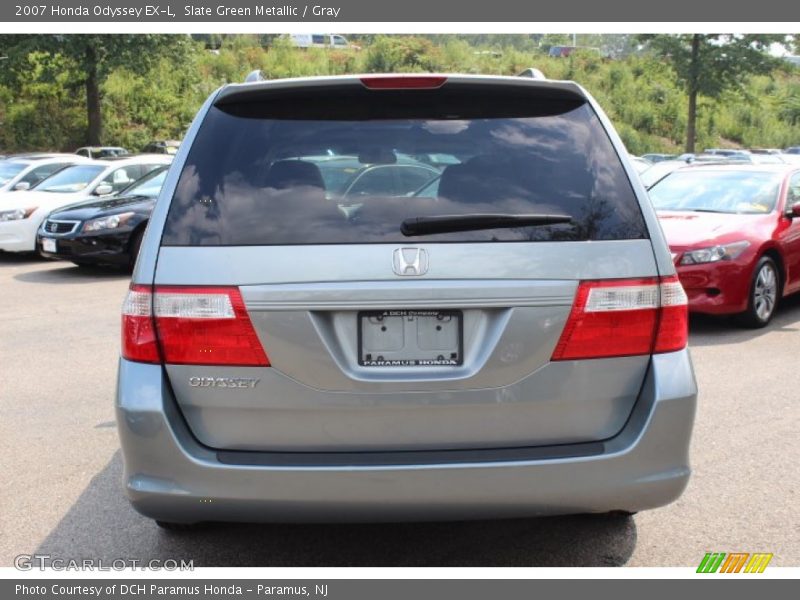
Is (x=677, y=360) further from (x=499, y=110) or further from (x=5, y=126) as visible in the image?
(x=5, y=126)

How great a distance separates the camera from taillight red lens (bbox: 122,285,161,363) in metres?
2.96

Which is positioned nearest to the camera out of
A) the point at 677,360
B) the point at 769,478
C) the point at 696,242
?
the point at 677,360

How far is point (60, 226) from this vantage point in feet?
40.1

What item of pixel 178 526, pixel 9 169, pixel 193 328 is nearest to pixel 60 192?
pixel 9 169

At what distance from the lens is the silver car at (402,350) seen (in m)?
2.86

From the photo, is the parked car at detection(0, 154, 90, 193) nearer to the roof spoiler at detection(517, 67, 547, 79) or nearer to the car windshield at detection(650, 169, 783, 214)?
the car windshield at detection(650, 169, 783, 214)

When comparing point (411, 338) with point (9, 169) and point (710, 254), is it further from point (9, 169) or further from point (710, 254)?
point (9, 169)

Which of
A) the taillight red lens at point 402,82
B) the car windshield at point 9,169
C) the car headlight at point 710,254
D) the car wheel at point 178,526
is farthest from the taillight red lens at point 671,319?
the car windshield at point 9,169

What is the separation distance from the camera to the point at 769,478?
14.5 ft

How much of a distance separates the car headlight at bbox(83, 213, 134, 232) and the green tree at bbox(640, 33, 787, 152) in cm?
2855

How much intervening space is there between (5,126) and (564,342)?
139ft

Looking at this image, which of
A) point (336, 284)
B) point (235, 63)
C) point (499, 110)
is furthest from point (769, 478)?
point (235, 63)

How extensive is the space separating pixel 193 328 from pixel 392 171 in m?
0.87

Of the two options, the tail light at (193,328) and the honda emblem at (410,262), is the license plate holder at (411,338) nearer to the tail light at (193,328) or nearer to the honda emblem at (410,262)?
the honda emblem at (410,262)
